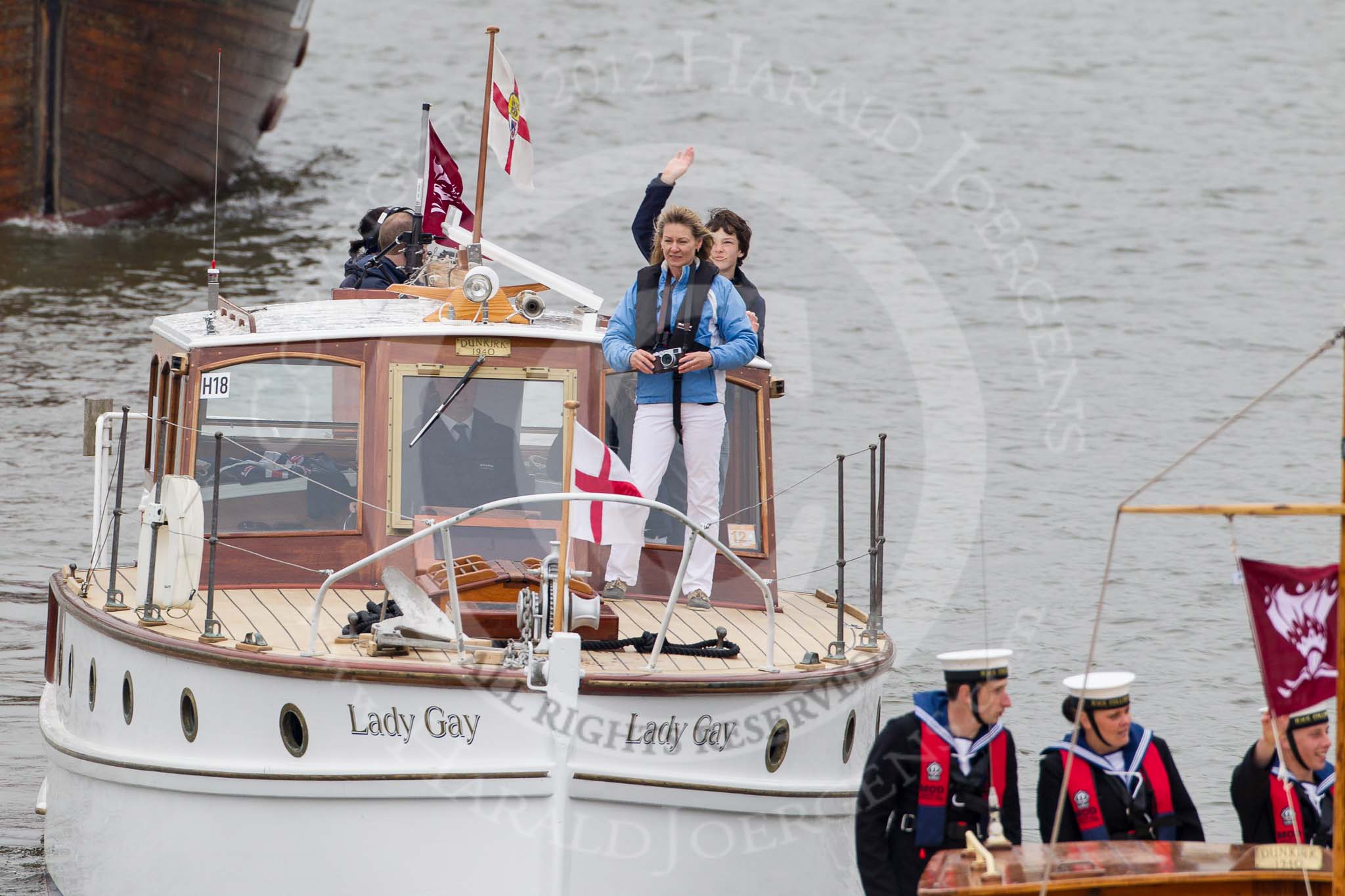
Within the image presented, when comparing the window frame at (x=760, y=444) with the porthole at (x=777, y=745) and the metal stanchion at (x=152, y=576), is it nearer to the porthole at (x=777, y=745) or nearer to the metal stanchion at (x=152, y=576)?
the porthole at (x=777, y=745)

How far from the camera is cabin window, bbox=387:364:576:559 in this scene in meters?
9.56

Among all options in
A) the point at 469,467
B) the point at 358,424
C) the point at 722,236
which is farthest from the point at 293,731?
the point at 722,236

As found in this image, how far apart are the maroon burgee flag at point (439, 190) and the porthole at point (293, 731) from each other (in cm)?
415

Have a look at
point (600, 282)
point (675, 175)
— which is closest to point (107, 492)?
point (675, 175)

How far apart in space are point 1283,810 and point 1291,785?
102mm

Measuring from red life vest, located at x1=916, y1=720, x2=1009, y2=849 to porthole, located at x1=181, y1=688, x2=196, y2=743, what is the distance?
3.20 meters

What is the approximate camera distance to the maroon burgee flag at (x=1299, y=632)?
685 centimetres

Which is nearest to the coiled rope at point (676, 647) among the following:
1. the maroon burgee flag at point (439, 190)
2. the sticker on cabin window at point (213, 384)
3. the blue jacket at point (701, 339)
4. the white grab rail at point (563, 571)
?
the white grab rail at point (563, 571)

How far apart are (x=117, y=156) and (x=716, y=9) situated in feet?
39.9

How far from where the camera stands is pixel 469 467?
9688 mm

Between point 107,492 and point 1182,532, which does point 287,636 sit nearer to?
point 107,492

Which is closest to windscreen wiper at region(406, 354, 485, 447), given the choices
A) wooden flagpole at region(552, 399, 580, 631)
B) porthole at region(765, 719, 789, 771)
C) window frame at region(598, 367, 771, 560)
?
window frame at region(598, 367, 771, 560)

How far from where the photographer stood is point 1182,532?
58.2 feet

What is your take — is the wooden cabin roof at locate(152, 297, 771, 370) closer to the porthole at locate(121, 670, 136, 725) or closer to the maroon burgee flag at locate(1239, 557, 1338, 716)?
the porthole at locate(121, 670, 136, 725)
